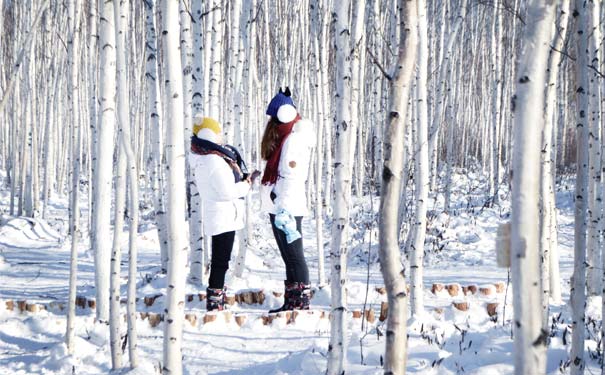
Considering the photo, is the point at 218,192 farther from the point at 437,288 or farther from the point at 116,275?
the point at 437,288

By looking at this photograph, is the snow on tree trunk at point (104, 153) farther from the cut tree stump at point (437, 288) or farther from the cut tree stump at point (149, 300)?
the cut tree stump at point (437, 288)

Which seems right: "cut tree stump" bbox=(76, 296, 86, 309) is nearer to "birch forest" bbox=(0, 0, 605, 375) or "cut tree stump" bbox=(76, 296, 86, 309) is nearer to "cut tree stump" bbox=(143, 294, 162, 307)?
"birch forest" bbox=(0, 0, 605, 375)

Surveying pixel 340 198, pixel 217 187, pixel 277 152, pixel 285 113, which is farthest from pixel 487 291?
pixel 340 198

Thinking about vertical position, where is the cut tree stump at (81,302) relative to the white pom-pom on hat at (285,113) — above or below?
below

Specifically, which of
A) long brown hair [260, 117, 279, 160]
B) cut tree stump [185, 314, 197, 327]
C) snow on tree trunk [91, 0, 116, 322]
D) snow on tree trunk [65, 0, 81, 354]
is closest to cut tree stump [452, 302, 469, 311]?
long brown hair [260, 117, 279, 160]

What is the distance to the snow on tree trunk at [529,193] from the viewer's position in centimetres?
147

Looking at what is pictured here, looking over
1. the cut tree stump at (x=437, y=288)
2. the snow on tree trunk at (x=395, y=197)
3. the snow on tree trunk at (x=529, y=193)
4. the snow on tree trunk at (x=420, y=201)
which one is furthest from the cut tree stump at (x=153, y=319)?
the snow on tree trunk at (x=529, y=193)

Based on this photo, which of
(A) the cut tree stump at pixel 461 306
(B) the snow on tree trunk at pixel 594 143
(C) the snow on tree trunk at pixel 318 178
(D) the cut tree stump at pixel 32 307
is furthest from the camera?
(C) the snow on tree trunk at pixel 318 178

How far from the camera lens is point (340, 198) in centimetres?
294

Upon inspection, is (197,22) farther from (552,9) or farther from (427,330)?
(552,9)

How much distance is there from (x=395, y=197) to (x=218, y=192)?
2.66 m

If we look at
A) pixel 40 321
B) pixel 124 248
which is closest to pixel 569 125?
pixel 124 248

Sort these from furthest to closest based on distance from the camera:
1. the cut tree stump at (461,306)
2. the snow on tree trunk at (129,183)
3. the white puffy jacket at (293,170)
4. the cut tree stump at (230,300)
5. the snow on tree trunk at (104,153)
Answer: the cut tree stump at (230,300) → the cut tree stump at (461,306) → the white puffy jacket at (293,170) → the snow on tree trunk at (104,153) → the snow on tree trunk at (129,183)

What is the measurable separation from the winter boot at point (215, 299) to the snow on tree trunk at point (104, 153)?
79cm
